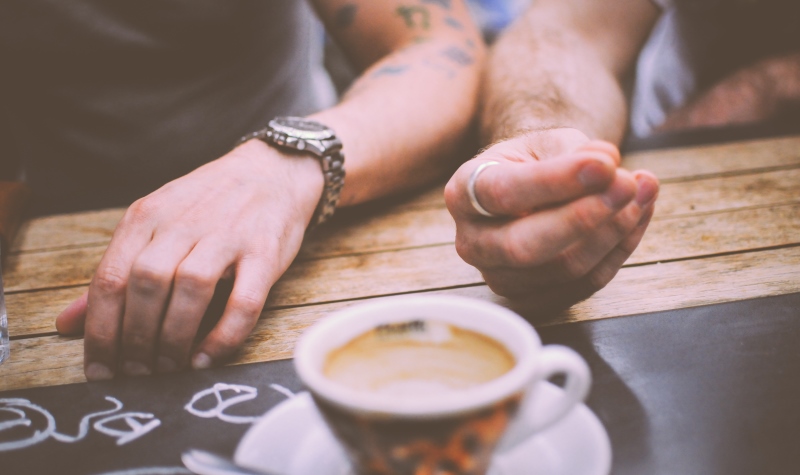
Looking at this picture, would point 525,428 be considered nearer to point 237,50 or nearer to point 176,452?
point 176,452

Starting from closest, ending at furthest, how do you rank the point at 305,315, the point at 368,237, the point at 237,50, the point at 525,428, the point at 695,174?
1. the point at 525,428
2. the point at 305,315
3. the point at 368,237
4. the point at 695,174
5. the point at 237,50

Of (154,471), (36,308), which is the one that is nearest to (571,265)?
(154,471)

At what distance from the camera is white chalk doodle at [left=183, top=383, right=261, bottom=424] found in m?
0.55

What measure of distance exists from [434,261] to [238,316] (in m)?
0.31

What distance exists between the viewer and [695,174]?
3.65 feet

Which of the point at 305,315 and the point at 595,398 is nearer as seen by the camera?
the point at 595,398

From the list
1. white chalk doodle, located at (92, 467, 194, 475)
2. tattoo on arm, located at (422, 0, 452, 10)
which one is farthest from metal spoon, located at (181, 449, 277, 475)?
tattoo on arm, located at (422, 0, 452, 10)

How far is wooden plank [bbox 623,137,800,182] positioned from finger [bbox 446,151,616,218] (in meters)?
0.62

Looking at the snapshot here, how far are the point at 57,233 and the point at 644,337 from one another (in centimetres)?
97

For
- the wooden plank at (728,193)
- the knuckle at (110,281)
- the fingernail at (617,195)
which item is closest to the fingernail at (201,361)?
the knuckle at (110,281)

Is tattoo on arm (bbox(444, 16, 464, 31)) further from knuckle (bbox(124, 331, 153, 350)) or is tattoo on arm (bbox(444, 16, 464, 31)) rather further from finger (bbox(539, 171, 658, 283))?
knuckle (bbox(124, 331, 153, 350))

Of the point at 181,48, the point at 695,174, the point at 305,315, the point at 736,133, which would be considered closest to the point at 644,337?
the point at 305,315

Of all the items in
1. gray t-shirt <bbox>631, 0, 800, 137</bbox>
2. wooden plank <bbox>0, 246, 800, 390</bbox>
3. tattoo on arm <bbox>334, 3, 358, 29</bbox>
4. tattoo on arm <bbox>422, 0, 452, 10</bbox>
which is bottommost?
gray t-shirt <bbox>631, 0, 800, 137</bbox>

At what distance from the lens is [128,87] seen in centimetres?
134
